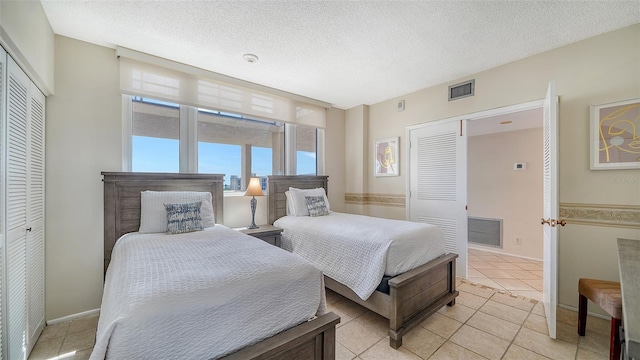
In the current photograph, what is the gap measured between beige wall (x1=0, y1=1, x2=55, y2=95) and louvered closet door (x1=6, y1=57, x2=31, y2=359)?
0.08 meters

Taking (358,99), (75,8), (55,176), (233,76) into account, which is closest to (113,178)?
(55,176)

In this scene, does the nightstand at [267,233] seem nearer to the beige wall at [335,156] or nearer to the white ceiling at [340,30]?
the beige wall at [335,156]

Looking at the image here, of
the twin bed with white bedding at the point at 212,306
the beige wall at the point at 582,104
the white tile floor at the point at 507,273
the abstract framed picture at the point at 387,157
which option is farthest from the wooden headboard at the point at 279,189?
the beige wall at the point at 582,104

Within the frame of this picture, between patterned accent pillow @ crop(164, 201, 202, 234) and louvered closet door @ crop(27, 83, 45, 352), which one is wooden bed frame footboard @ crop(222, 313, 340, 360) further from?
louvered closet door @ crop(27, 83, 45, 352)

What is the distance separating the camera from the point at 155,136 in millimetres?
2873

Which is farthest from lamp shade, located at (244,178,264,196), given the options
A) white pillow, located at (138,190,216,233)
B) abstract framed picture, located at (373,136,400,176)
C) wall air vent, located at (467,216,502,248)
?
wall air vent, located at (467,216,502,248)

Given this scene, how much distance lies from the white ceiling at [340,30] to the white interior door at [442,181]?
0.87 m

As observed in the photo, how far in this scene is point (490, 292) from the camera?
2.85 meters

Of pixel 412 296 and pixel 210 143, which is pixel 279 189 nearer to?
pixel 210 143

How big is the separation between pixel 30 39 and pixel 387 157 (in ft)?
13.1

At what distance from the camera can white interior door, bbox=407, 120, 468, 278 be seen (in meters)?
3.27

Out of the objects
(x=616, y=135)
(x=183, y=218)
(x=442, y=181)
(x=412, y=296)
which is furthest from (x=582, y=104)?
(x=183, y=218)

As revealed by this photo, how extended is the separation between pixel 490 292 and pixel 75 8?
4784 millimetres

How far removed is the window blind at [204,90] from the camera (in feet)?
8.57
